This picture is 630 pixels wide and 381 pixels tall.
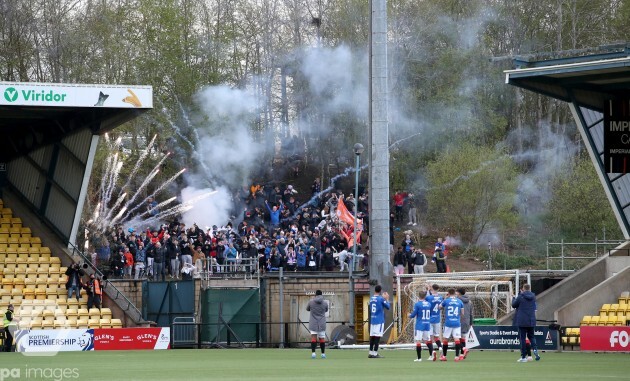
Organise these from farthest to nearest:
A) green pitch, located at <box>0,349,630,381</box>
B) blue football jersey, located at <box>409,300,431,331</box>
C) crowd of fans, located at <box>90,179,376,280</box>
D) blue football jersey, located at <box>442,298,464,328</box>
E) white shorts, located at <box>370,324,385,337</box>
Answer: crowd of fans, located at <box>90,179,376,280</box> → white shorts, located at <box>370,324,385,337</box> → blue football jersey, located at <box>442,298,464,328</box> → blue football jersey, located at <box>409,300,431,331</box> → green pitch, located at <box>0,349,630,381</box>

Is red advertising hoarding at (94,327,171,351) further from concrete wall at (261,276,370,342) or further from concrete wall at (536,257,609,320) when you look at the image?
concrete wall at (536,257,609,320)

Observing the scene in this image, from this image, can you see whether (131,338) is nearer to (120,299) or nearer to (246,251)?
(120,299)

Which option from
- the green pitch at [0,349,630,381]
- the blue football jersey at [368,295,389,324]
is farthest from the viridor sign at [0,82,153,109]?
the blue football jersey at [368,295,389,324]

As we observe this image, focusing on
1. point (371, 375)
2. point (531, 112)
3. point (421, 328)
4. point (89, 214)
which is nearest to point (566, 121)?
point (531, 112)

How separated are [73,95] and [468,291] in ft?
51.5

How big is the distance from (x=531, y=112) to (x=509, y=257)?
16.5m

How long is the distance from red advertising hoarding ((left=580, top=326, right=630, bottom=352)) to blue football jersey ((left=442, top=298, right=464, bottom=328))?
256 inches

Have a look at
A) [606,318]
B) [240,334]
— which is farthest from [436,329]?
[240,334]

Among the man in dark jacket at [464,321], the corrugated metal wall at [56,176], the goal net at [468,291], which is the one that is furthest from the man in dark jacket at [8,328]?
the man in dark jacket at [464,321]

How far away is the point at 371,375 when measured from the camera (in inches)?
875

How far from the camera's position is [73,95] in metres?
40.3

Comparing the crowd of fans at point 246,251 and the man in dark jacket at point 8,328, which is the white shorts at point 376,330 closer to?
the man in dark jacket at point 8,328

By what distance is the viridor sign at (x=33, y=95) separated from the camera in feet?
129

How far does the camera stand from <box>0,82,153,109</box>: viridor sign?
129 ft
